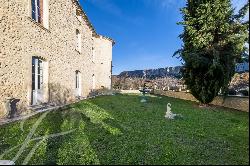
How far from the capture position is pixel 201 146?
6.52m

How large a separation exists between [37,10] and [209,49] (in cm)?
1039

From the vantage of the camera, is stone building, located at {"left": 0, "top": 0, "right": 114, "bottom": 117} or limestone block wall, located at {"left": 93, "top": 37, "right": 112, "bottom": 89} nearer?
stone building, located at {"left": 0, "top": 0, "right": 114, "bottom": 117}

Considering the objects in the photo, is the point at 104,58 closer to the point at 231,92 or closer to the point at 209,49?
the point at 209,49

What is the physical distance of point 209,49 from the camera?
696 inches

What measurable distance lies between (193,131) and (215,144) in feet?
5.23

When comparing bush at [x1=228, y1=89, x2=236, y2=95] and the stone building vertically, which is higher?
the stone building

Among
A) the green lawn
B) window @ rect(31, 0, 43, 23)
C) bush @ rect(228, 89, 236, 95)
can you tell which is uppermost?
window @ rect(31, 0, 43, 23)

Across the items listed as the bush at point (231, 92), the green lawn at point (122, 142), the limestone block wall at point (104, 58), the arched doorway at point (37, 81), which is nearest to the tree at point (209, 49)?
the bush at point (231, 92)

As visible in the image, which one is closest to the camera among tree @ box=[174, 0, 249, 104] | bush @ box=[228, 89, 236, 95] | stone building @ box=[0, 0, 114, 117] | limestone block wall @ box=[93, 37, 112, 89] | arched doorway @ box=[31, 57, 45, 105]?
stone building @ box=[0, 0, 114, 117]

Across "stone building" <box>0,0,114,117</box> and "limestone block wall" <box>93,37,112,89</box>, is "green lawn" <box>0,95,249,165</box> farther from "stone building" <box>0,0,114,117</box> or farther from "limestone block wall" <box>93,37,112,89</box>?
"limestone block wall" <box>93,37,112,89</box>

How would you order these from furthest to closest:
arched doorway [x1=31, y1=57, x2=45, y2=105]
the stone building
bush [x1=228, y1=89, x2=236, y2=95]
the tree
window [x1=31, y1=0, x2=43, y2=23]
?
1. bush [x1=228, y1=89, x2=236, y2=95]
2. the tree
3. window [x1=31, y1=0, x2=43, y2=23]
4. arched doorway [x1=31, y1=57, x2=45, y2=105]
5. the stone building

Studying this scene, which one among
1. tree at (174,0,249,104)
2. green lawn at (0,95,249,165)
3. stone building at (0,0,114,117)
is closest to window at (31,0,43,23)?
stone building at (0,0,114,117)

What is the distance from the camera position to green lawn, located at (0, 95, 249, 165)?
5.71 metres

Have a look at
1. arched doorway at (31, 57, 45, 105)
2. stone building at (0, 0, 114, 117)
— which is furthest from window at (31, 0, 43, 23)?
arched doorway at (31, 57, 45, 105)
